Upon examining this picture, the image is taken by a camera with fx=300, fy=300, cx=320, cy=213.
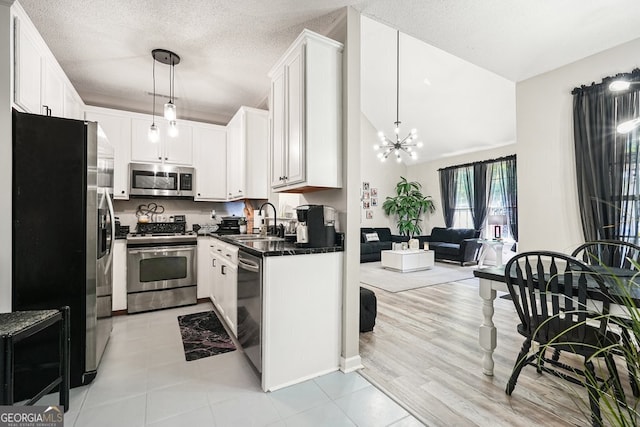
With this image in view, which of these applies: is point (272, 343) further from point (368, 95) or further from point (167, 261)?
point (368, 95)

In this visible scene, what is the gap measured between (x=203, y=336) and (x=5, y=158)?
203 cm

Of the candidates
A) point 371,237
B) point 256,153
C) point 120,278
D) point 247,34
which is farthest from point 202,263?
point 371,237

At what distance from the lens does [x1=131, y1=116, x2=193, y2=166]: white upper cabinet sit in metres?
3.97

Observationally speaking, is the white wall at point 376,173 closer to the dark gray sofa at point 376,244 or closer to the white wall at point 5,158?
the dark gray sofa at point 376,244

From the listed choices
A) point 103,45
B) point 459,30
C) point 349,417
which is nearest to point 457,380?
point 349,417

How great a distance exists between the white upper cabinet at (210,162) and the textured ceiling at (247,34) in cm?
41

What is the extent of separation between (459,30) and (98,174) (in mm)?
3232

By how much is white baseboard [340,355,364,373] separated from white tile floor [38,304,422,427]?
0.16 feet

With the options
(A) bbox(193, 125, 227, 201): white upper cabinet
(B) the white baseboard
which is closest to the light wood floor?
(B) the white baseboard

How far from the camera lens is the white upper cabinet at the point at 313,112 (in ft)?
7.55

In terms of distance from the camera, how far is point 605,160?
3.05m

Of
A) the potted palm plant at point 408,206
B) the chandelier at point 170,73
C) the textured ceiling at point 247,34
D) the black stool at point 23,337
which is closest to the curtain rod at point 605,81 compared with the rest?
the textured ceiling at point 247,34

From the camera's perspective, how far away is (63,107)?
3.01 m

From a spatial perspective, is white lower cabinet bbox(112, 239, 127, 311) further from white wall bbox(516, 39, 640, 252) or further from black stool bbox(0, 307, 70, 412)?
white wall bbox(516, 39, 640, 252)
